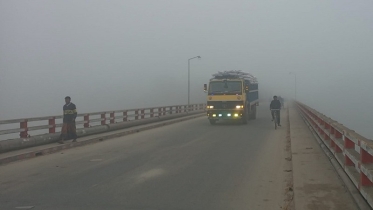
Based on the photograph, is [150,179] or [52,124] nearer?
[150,179]

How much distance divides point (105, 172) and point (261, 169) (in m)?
3.86

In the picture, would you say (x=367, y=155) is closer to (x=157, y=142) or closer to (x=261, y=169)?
(x=261, y=169)

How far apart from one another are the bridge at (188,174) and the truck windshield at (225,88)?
36.6 ft

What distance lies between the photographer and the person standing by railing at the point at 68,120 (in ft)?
55.9

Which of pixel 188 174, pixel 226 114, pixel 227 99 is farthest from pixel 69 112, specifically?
pixel 227 99

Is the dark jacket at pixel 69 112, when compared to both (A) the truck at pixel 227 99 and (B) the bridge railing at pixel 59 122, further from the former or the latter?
(A) the truck at pixel 227 99

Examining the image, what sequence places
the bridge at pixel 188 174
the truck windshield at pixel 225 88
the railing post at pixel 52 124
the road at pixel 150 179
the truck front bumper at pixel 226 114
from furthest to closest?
the truck windshield at pixel 225 88 → the truck front bumper at pixel 226 114 → the railing post at pixel 52 124 → the road at pixel 150 179 → the bridge at pixel 188 174

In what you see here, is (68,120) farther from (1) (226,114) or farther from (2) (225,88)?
(2) (225,88)

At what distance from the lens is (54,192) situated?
8.49m

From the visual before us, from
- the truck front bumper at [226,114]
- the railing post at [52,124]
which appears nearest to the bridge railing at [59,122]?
the railing post at [52,124]

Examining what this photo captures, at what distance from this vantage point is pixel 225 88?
2856 centimetres

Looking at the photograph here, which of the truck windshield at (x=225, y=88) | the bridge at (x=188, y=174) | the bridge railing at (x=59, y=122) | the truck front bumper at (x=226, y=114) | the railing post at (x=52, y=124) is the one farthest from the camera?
the truck windshield at (x=225, y=88)

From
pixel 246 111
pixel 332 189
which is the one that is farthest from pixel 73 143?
pixel 246 111

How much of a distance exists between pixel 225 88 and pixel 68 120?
531 inches
